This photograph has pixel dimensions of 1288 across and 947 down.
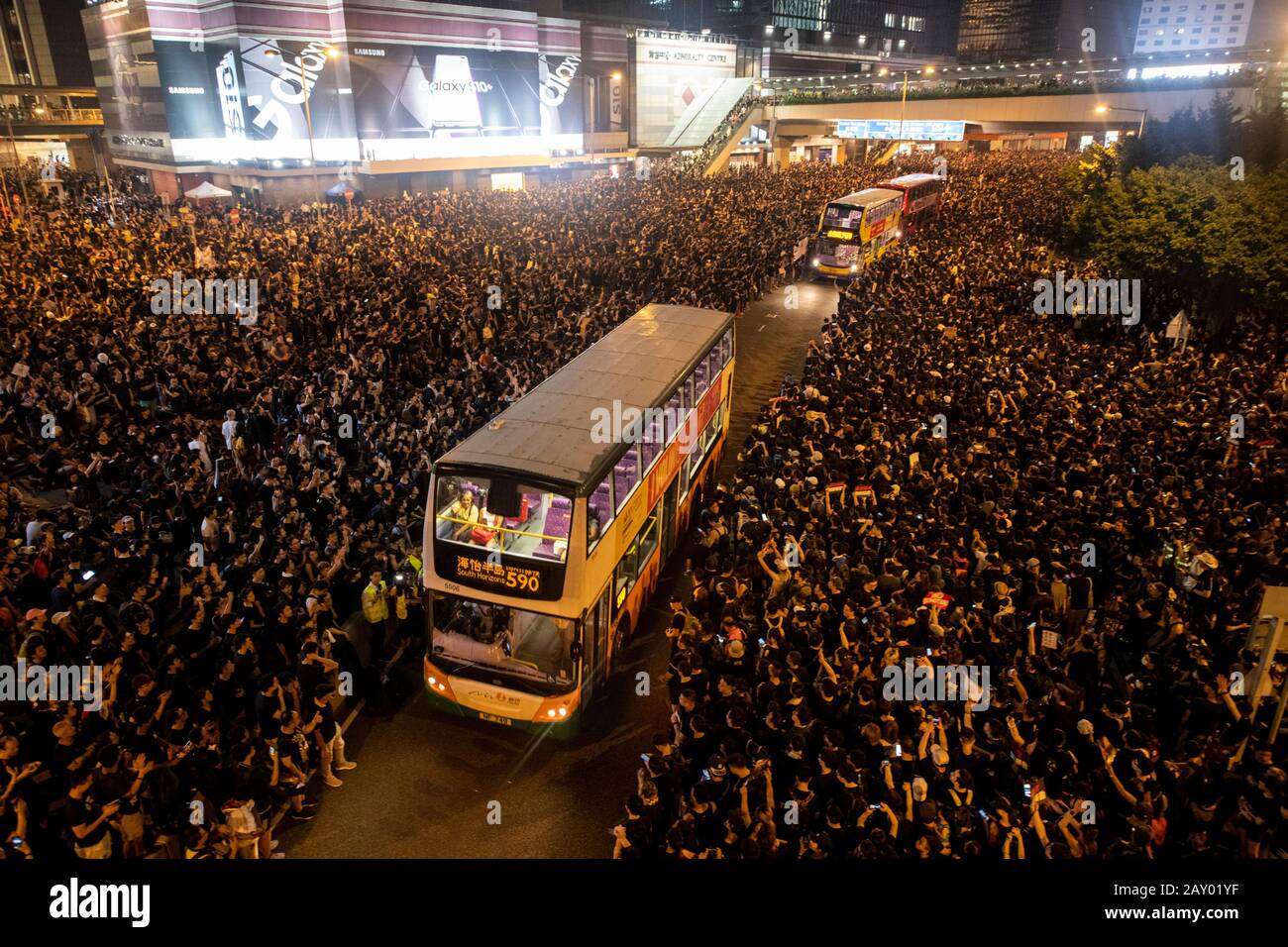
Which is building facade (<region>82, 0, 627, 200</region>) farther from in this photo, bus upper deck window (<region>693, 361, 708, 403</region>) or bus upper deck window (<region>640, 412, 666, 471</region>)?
bus upper deck window (<region>640, 412, 666, 471</region>)

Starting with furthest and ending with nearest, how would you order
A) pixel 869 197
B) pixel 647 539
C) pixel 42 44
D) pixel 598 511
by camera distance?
pixel 42 44 → pixel 869 197 → pixel 647 539 → pixel 598 511

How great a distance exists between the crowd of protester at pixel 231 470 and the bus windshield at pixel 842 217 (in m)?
4.28

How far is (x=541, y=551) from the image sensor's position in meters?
7.50

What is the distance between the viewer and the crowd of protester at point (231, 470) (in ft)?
20.9

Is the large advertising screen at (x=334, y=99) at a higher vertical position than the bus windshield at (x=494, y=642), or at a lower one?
higher

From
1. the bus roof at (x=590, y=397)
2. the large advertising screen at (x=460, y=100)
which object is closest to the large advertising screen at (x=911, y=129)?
the large advertising screen at (x=460, y=100)

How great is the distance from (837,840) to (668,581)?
5.88m

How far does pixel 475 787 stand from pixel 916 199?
3483 centimetres

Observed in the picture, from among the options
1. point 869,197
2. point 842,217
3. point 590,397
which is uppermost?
point 869,197

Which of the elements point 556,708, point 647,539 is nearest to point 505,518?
point 556,708

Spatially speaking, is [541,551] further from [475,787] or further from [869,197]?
[869,197]

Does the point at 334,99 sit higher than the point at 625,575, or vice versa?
the point at 334,99

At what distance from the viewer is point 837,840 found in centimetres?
578

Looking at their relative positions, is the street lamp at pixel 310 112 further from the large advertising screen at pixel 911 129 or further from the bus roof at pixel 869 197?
the large advertising screen at pixel 911 129
